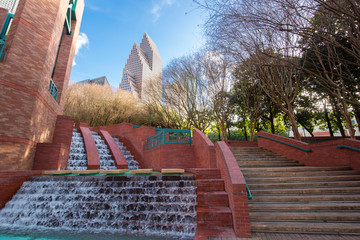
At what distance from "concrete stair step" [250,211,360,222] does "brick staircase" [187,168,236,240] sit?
2.28 ft

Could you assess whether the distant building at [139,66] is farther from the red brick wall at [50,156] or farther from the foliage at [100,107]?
the red brick wall at [50,156]

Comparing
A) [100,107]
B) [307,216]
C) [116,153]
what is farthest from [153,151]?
[100,107]

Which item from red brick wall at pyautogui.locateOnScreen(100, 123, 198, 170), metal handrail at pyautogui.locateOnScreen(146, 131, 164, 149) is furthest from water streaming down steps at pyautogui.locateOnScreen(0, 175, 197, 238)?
metal handrail at pyautogui.locateOnScreen(146, 131, 164, 149)

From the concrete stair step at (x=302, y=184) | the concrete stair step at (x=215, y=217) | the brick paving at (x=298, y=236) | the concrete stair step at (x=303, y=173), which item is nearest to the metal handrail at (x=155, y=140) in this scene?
the concrete stair step at (x=303, y=173)

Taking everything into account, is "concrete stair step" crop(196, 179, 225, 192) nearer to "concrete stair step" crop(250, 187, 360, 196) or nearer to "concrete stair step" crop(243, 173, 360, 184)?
"concrete stair step" crop(250, 187, 360, 196)

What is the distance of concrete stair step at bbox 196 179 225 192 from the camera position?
5500 mm

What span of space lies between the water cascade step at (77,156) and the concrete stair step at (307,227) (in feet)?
33.0

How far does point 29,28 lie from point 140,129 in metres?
8.68

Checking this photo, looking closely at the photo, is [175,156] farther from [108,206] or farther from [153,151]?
[108,206]

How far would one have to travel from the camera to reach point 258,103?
18766 mm

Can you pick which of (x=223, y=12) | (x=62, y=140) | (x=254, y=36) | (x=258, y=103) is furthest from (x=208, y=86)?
(x=62, y=140)

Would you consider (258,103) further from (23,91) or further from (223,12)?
(23,91)

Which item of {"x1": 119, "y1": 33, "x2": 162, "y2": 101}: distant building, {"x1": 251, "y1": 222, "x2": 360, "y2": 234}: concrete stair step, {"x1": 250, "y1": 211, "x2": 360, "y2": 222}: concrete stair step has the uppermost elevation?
{"x1": 119, "y1": 33, "x2": 162, "y2": 101}: distant building

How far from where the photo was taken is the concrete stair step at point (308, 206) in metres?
4.50
